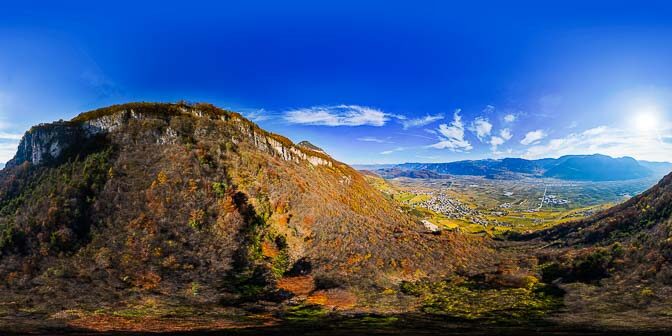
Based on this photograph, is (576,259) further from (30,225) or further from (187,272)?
(30,225)

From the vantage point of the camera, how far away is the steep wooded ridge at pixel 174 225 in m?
66.6

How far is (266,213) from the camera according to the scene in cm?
9106

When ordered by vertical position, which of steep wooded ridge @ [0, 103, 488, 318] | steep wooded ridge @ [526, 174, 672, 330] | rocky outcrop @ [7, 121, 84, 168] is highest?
rocky outcrop @ [7, 121, 84, 168]

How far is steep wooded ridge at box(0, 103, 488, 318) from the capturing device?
66.6 meters

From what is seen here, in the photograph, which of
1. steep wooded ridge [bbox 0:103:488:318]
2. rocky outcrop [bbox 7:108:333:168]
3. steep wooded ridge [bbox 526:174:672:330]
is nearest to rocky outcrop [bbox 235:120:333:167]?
steep wooded ridge [bbox 0:103:488:318]

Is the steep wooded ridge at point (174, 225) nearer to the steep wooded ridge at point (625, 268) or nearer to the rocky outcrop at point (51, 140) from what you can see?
the rocky outcrop at point (51, 140)

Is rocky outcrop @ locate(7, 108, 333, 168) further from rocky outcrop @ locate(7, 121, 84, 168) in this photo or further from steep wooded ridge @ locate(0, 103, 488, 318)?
steep wooded ridge @ locate(0, 103, 488, 318)

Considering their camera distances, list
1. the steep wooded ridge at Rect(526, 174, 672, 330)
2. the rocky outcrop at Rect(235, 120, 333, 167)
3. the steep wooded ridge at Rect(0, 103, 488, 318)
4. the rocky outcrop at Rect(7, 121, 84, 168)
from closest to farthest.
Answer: the steep wooded ridge at Rect(526, 174, 672, 330) → the steep wooded ridge at Rect(0, 103, 488, 318) → the rocky outcrop at Rect(7, 121, 84, 168) → the rocky outcrop at Rect(235, 120, 333, 167)

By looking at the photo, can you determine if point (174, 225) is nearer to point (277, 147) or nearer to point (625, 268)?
point (277, 147)

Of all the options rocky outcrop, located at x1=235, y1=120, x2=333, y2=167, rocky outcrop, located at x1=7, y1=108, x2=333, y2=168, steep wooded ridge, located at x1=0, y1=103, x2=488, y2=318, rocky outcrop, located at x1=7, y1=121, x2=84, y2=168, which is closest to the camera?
steep wooded ridge, located at x1=0, y1=103, x2=488, y2=318

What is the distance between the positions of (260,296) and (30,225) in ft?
157

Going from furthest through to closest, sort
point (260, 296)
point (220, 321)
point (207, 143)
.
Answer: point (207, 143), point (260, 296), point (220, 321)

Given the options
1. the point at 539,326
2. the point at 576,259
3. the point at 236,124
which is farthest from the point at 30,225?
the point at 576,259

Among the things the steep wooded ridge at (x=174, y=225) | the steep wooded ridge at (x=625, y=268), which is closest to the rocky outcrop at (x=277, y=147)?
the steep wooded ridge at (x=174, y=225)
